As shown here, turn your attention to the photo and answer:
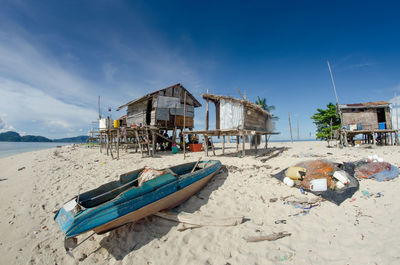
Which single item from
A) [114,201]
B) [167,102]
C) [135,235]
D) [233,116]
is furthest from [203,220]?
[167,102]

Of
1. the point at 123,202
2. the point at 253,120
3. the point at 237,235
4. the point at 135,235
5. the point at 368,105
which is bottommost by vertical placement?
the point at 135,235

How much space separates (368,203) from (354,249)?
8.03 ft

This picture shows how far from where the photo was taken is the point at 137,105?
18516 millimetres

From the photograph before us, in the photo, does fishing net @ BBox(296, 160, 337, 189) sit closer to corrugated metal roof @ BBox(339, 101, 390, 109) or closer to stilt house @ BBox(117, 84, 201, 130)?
stilt house @ BBox(117, 84, 201, 130)

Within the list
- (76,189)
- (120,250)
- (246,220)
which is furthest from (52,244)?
(246,220)

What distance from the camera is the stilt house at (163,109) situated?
53.6ft

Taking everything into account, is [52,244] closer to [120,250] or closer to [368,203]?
[120,250]

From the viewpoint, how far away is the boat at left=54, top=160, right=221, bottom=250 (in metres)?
3.40

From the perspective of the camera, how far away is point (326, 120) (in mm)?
27188

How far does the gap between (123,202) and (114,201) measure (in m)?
0.21

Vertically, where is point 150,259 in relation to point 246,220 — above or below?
below

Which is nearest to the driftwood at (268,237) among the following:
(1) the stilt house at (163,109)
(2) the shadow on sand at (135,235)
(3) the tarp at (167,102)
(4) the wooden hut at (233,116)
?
(2) the shadow on sand at (135,235)

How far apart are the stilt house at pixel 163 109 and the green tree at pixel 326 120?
21.6 m

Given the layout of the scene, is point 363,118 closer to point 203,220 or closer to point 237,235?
point 237,235
